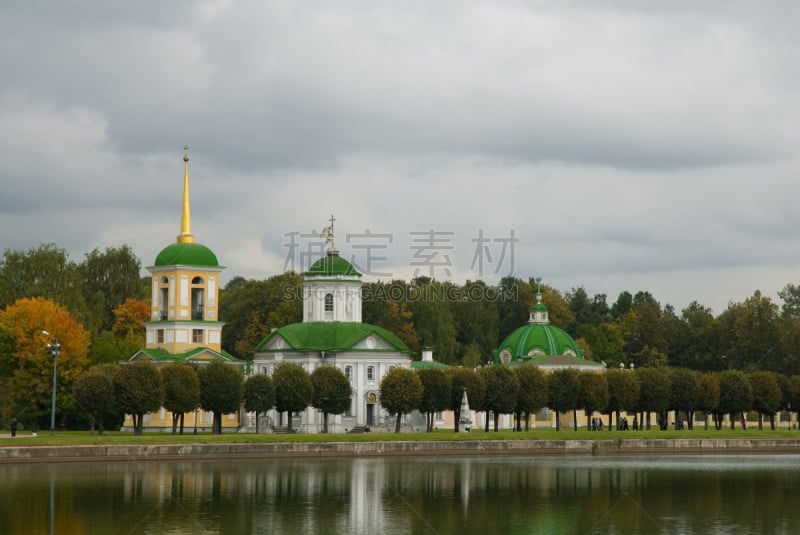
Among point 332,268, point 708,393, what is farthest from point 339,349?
point 708,393

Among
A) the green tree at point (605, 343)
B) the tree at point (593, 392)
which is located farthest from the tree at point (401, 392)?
the green tree at point (605, 343)

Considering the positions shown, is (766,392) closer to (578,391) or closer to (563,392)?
(578,391)

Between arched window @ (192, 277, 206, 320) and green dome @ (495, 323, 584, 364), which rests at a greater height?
arched window @ (192, 277, 206, 320)

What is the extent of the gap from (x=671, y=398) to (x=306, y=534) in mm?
58220

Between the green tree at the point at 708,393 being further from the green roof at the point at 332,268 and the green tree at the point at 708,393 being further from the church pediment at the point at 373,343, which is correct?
the green roof at the point at 332,268

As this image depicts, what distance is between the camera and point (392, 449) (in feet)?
225

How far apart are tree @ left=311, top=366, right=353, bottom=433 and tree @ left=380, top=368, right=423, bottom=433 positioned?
96.1 inches

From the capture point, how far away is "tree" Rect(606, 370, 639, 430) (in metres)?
86.4

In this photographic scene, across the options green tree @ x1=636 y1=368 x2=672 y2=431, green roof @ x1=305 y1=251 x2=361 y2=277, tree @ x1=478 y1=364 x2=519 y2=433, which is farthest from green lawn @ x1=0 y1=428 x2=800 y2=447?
green roof @ x1=305 y1=251 x2=361 y2=277

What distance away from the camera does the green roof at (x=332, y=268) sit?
9250 cm

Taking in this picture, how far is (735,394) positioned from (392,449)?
108 ft

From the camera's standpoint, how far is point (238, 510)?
40094mm

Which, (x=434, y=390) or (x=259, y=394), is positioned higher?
(x=434, y=390)

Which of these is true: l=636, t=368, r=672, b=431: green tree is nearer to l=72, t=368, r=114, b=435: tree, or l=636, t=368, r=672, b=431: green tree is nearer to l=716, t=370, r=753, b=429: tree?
l=716, t=370, r=753, b=429: tree
